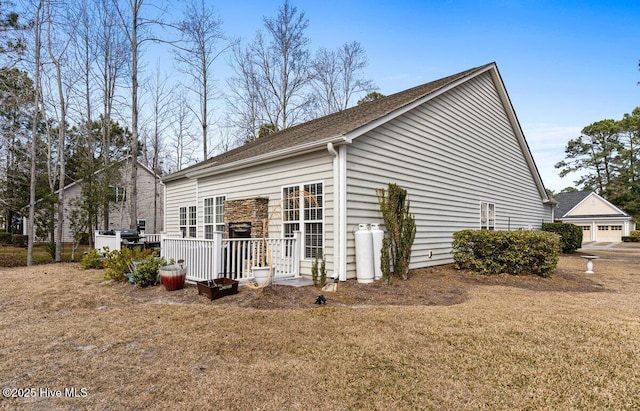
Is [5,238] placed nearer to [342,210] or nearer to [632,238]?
[342,210]

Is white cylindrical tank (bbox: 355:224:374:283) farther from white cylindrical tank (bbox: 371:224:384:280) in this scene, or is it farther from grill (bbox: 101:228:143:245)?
grill (bbox: 101:228:143:245)

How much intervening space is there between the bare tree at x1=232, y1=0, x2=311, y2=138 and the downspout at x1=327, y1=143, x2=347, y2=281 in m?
15.2

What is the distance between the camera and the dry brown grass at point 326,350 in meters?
2.59

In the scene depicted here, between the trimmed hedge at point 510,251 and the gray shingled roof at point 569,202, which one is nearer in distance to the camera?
the trimmed hedge at point 510,251

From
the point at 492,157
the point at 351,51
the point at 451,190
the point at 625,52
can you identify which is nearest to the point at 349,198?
the point at 451,190

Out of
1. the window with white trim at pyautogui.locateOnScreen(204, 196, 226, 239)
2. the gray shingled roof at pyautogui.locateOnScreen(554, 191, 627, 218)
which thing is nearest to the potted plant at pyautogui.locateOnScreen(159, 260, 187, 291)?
the window with white trim at pyautogui.locateOnScreen(204, 196, 226, 239)

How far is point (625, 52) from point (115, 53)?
73.7ft

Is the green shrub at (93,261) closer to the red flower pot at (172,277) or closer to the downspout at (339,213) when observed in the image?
the red flower pot at (172,277)

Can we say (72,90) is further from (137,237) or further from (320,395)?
(320,395)

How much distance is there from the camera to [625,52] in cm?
1287

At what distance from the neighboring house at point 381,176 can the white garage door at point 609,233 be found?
74.2 feet

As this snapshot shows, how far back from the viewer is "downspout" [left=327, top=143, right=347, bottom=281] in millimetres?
6711

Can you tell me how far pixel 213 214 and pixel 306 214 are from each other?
170 inches

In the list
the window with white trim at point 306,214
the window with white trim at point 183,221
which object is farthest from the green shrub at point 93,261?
the window with white trim at point 306,214
